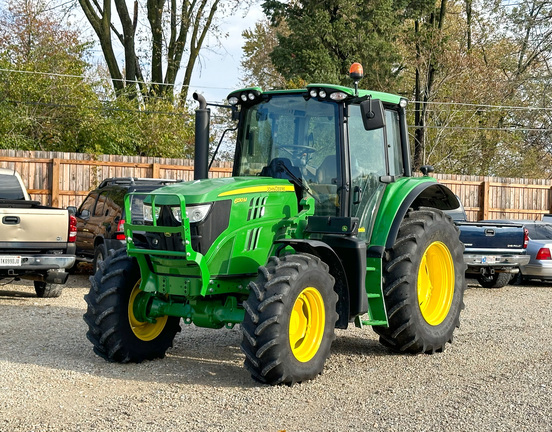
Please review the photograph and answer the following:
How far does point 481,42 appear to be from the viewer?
3950cm

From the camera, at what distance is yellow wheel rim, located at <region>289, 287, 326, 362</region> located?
6.76m

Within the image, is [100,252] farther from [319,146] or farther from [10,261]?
[319,146]

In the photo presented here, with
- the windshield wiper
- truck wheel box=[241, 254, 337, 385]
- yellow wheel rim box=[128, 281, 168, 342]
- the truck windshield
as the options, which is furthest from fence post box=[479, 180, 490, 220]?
truck wheel box=[241, 254, 337, 385]

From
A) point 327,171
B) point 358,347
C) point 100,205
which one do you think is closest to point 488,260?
point 358,347

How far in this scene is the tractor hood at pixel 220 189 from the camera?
6.75m

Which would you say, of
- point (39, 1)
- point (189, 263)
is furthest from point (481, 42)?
point (189, 263)

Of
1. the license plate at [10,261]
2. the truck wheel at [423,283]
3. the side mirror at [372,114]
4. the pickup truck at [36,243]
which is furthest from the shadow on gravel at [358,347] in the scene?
the license plate at [10,261]

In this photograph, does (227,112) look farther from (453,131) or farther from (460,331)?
(460,331)

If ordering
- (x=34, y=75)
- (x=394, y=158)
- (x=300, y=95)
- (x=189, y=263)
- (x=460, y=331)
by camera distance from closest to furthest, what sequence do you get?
(x=189, y=263) < (x=300, y=95) < (x=394, y=158) < (x=460, y=331) < (x=34, y=75)

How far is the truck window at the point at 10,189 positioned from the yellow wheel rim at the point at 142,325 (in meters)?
6.38

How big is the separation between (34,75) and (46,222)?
14.3 metres

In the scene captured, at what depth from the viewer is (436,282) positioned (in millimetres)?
8633

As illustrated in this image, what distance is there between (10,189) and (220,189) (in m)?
7.42

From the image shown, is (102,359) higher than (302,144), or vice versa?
(302,144)
